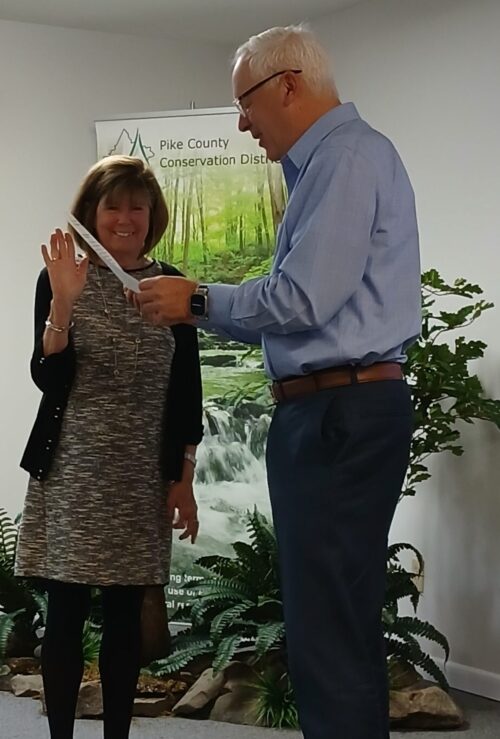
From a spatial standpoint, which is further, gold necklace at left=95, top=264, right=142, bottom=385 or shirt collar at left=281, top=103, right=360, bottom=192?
gold necklace at left=95, top=264, right=142, bottom=385

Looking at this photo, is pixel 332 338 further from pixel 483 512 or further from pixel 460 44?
pixel 460 44

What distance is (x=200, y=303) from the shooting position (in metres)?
1.87

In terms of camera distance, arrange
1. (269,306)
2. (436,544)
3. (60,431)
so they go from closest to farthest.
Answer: (269,306), (60,431), (436,544)

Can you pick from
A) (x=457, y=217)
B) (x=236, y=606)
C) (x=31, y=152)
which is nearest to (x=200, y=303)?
(x=236, y=606)

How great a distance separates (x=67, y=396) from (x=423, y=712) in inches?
56.0

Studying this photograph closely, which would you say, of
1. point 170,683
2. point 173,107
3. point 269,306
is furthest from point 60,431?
point 173,107

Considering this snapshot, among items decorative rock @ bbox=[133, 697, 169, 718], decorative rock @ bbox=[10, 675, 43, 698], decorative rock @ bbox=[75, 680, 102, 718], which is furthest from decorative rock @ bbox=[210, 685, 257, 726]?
decorative rock @ bbox=[10, 675, 43, 698]

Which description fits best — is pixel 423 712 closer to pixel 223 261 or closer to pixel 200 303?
pixel 223 261

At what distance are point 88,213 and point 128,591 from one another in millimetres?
822

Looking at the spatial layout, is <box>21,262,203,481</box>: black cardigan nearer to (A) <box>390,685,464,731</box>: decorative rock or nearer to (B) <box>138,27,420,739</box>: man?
(B) <box>138,27,420,739</box>: man

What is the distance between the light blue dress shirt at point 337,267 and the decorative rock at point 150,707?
163 centimetres

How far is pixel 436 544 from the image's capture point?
3.65 meters

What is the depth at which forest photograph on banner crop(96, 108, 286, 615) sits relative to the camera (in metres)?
3.83

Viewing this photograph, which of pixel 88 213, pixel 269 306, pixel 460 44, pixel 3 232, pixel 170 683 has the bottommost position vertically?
pixel 170 683
